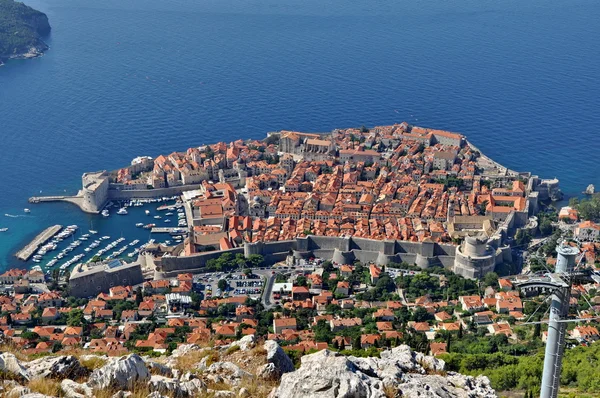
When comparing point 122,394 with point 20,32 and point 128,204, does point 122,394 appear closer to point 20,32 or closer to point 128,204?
point 128,204

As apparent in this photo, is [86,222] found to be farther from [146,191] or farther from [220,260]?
[220,260]

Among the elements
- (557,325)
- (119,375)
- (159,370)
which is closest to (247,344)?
(159,370)

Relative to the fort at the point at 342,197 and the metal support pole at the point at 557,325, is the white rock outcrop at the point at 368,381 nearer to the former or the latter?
the metal support pole at the point at 557,325

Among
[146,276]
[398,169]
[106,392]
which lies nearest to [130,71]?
[398,169]

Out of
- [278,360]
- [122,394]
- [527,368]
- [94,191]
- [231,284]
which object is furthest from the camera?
[94,191]

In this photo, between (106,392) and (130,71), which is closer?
(106,392)

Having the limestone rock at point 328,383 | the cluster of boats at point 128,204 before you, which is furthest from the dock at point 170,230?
the limestone rock at point 328,383

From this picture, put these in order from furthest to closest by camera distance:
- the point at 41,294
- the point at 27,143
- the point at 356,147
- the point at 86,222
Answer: the point at 27,143 → the point at 356,147 → the point at 86,222 → the point at 41,294
